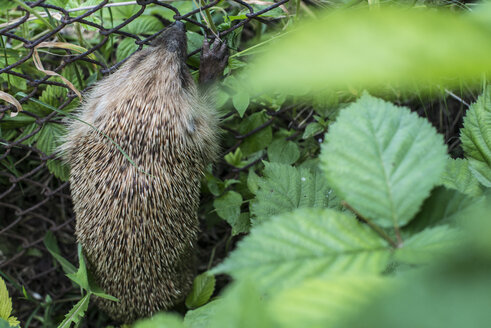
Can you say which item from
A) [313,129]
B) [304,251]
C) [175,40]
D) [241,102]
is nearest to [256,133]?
[313,129]

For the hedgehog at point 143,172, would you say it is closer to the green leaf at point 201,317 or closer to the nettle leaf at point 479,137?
the green leaf at point 201,317

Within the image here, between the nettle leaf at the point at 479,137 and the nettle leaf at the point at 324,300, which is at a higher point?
the nettle leaf at the point at 324,300

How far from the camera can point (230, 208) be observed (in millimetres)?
3211

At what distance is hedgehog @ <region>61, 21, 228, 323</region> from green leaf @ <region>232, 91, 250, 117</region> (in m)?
0.26

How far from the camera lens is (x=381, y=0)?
9.16 ft

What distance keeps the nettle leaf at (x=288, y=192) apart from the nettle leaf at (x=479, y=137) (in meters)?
0.75

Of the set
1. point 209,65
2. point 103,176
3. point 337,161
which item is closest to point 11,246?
point 103,176

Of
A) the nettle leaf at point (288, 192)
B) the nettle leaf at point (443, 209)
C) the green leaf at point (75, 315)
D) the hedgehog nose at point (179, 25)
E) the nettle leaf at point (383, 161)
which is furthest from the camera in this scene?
the hedgehog nose at point (179, 25)

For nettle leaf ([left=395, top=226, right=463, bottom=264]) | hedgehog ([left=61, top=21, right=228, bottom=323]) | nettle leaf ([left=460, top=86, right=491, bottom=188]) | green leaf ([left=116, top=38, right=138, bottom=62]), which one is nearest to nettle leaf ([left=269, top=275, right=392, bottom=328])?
nettle leaf ([left=395, top=226, right=463, bottom=264])

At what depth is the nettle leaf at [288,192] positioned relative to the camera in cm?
229

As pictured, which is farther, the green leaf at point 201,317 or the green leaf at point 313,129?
the green leaf at point 313,129

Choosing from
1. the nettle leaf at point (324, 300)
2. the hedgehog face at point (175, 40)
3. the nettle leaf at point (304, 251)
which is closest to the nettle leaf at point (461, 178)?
the nettle leaf at point (304, 251)

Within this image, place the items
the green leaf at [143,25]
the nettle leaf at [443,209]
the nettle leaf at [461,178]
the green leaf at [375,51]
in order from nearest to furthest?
1. the green leaf at [375,51]
2. the nettle leaf at [443,209]
3. the nettle leaf at [461,178]
4. the green leaf at [143,25]

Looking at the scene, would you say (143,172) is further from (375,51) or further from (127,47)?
(375,51)
